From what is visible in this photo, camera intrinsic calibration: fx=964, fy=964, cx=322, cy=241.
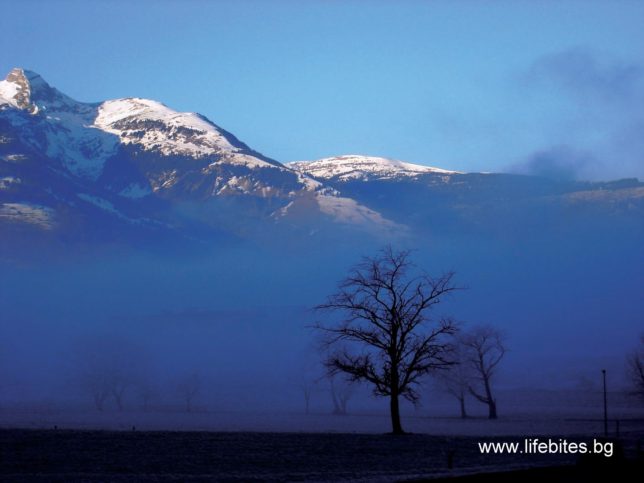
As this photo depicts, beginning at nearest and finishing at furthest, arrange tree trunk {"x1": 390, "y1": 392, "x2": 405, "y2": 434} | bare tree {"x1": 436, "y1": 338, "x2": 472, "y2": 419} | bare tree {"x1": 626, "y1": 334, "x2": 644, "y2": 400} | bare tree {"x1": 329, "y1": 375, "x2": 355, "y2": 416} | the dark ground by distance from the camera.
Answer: the dark ground
tree trunk {"x1": 390, "y1": 392, "x2": 405, "y2": 434}
bare tree {"x1": 626, "y1": 334, "x2": 644, "y2": 400}
bare tree {"x1": 436, "y1": 338, "x2": 472, "y2": 419}
bare tree {"x1": 329, "y1": 375, "x2": 355, "y2": 416}

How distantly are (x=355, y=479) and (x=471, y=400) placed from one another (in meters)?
168

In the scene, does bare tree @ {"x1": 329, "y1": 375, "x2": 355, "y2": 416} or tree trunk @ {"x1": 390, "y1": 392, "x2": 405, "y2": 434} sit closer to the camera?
tree trunk @ {"x1": 390, "y1": 392, "x2": 405, "y2": 434}

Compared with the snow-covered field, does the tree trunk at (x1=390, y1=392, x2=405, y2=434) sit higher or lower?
higher

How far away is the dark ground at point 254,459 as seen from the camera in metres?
34.7

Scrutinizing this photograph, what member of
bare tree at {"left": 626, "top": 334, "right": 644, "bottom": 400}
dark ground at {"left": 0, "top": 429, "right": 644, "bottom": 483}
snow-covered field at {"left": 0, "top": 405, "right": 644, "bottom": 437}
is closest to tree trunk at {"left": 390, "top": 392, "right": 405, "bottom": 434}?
dark ground at {"left": 0, "top": 429, "right": 644, "bottom": 483}

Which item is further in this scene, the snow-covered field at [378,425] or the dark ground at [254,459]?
the snow-covered field at [378,425]

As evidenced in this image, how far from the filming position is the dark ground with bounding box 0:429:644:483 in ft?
114

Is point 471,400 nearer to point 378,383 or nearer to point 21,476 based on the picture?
point 378,383

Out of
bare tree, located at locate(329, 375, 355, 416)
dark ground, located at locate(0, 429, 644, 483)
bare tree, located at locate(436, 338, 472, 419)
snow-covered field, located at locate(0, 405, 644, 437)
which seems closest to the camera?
dark ground, located at locate(0, 429, 644, 483)

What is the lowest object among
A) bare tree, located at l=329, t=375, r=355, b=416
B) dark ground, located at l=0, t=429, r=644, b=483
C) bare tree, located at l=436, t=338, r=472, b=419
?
bare tree, located at l=329, t=375, r=355, b=416

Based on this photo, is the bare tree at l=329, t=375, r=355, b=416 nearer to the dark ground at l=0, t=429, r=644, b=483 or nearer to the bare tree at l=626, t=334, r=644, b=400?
the bare tree at l=626, t=334, r=644, b=400

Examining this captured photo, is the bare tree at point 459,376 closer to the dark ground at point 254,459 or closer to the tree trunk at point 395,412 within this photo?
the tree trunk at point 395,412

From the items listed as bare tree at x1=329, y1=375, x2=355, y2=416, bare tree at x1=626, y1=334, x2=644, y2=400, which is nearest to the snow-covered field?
bare tree at x1=626, y1=334, x2=644, y2=400

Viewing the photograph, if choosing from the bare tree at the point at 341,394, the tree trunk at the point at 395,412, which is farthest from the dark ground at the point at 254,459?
the bare tree at the point at 341,394
